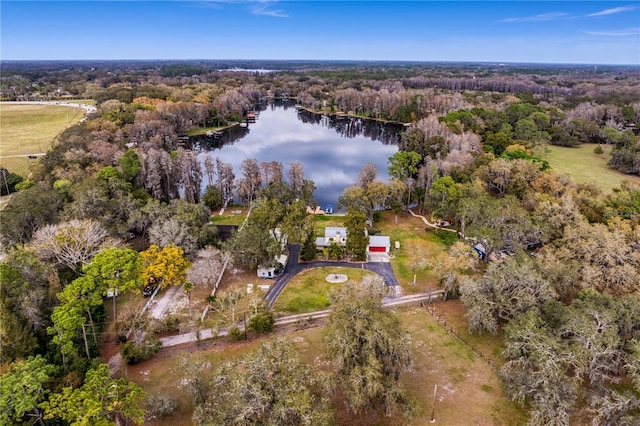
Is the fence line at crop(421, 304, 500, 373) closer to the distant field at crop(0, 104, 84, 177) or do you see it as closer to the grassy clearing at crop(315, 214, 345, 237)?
the grassy clearing at crop(315, 214, 345, 237)

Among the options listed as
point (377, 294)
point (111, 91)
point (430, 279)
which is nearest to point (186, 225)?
point (377, 294)

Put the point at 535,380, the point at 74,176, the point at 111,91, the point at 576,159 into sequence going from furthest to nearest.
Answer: the point at 111,91 → the point at 576,159 → the point at 74,176 → the point at 535,380

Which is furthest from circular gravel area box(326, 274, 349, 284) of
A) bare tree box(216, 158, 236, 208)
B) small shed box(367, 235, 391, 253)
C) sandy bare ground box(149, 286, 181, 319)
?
bare tree box(216, 158, 236, 208)

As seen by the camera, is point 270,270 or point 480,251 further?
point 480,251

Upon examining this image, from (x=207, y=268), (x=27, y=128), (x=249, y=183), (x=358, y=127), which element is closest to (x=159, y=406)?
(x=207, y=268)

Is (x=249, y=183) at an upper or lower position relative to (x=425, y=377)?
upper

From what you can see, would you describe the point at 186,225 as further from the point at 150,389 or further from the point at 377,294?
the point at 377,294

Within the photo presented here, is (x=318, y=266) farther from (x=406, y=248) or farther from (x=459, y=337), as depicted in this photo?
(x=459, y=337)
